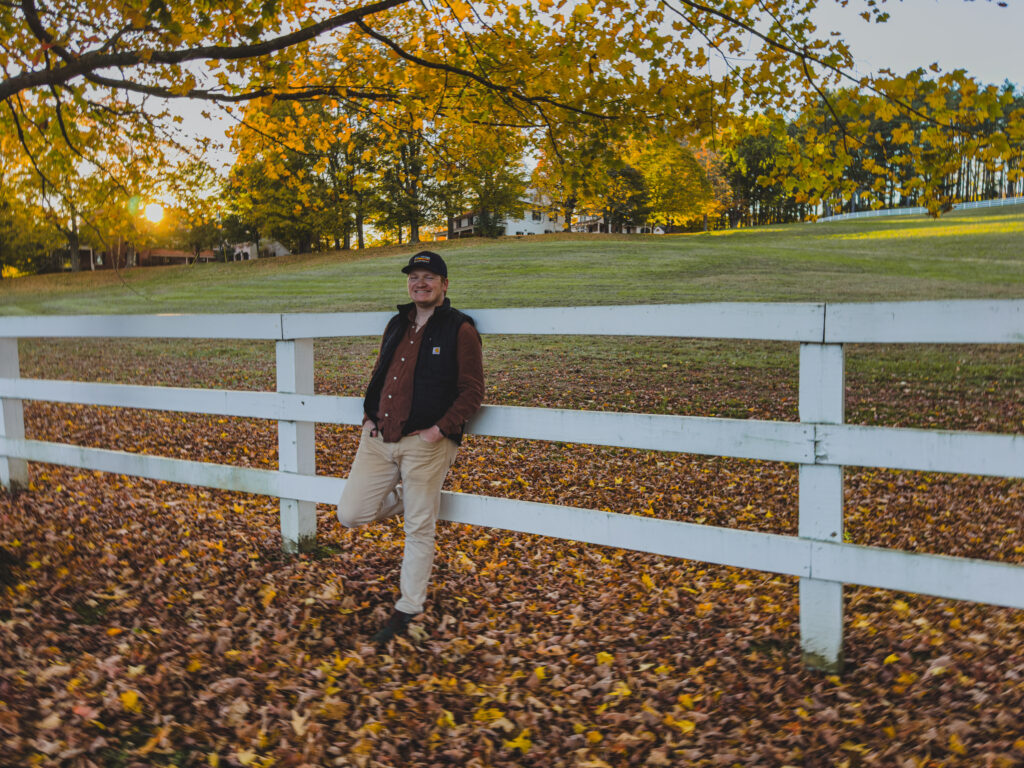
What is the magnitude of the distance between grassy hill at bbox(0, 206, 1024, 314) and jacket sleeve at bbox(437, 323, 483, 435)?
9.50 metres

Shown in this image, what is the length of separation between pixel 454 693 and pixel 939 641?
2.36 metres

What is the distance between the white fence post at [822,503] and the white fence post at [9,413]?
5857 millimetres

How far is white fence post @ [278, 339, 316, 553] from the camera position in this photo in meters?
4.85

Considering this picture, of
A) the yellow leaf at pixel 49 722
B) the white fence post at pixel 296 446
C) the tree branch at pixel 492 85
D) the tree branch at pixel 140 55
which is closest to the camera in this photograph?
the yellow leaf at pixel 49 722

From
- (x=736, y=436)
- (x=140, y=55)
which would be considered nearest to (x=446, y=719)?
(x=736, y=436)

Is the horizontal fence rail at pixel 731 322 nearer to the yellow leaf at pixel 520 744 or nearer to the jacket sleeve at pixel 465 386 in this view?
the jacket sleeve at pixel 465 386

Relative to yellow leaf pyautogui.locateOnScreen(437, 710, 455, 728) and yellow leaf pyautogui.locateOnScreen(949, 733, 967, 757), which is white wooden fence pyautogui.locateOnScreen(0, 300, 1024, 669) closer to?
yellow leaf pyautogui.locateOnScreen(949, 733, 967, 757)

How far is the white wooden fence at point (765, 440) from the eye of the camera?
3166mm

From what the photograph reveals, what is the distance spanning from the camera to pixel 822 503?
3.49 metres

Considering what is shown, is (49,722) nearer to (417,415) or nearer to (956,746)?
(417,415)

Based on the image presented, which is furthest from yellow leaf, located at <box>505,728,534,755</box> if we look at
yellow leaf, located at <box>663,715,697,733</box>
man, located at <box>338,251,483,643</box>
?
man, located at <box>338,251,483,643</box>

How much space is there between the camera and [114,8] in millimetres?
6270

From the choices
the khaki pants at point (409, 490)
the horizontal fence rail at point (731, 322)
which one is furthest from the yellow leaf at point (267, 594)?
the horizontal fence rail at point (731, 322)

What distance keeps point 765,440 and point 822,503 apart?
0.37 m
